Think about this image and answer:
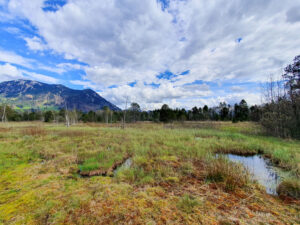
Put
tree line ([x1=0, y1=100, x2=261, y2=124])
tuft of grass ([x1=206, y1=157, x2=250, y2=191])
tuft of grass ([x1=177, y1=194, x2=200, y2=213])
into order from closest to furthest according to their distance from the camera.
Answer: tuft of grass ([x1=177, y1=194, x2=200, y2=213])
tuft of grass ([x1=206, y1=157, x2=250, y2=191])
tree line ([x1=0, y1=100, x2=261, y2=124])

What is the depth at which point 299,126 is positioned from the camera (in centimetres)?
1194

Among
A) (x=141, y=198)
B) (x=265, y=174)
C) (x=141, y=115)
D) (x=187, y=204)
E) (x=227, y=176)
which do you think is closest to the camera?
(x=187, y=204)

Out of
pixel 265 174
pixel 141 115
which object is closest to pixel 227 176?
pixel 265 174

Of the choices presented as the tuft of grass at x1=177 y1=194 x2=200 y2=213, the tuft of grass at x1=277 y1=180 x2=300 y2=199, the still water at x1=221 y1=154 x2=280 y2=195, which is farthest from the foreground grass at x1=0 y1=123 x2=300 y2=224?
the still water at x1=221 y1=154 x2=280 y2=195

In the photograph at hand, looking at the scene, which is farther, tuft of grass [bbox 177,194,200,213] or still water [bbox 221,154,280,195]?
still water [bbox 221,154,280,195]

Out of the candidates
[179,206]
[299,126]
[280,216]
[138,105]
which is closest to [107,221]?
[179,206]

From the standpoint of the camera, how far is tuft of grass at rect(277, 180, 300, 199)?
3.47 metres

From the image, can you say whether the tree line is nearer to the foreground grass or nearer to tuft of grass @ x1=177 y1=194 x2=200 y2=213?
the foreground grass

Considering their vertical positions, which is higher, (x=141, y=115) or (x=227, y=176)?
(x=141, y=115)

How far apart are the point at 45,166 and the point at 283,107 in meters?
21.0

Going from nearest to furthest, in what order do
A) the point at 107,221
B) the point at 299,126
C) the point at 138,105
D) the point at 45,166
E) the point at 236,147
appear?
the point at 107,221 → the point at 45,166 → the point at 236,147 → the point at 299,126 → the point at 138,105

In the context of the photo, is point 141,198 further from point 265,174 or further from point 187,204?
point 265,174

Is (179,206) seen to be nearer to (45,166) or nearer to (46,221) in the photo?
(46,221)

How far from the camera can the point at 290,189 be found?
3.62 m
